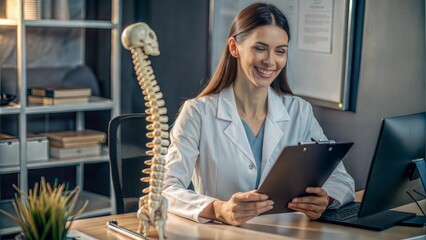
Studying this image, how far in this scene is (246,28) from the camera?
2.42 metres

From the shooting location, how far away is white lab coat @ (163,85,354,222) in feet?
7.57

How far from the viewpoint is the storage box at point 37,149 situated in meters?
3.77

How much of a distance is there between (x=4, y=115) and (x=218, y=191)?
193cm

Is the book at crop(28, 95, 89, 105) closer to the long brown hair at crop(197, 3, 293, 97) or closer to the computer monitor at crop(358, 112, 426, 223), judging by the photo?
the long brown hair at crop(197, 3, 293, 97)

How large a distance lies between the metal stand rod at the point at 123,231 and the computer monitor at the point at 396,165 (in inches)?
24.8

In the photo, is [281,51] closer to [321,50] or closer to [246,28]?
[246,28]

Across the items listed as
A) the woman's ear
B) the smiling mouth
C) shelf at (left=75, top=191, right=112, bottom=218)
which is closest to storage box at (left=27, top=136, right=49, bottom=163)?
shelf at (left=75, top=191, right=112, bottom=218)

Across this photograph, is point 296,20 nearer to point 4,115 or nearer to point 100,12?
point 100,12

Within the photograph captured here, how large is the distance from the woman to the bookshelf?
5.02 ft

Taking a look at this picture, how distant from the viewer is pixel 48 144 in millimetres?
3945

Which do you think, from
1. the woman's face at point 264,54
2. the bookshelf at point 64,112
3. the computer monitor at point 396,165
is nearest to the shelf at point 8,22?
the bookshelf at point 64,112

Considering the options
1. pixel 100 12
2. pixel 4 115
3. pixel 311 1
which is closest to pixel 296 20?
pixel 311 1

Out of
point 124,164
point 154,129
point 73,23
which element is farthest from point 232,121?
point 73,23

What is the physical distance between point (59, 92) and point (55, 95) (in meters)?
0.03
